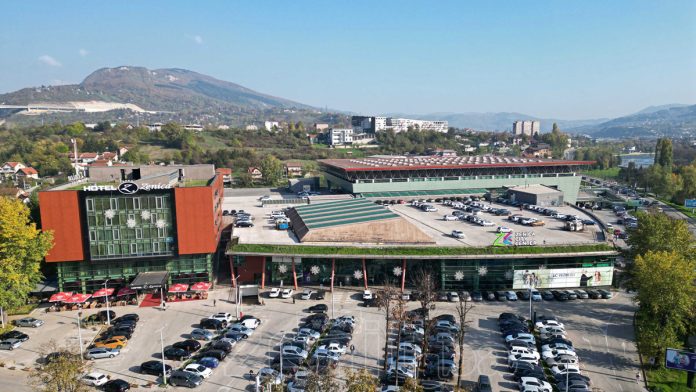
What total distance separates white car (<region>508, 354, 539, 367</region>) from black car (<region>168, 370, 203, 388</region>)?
1969 cm

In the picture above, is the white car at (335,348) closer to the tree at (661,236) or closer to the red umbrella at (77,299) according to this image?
the red umbrella at (77,299)

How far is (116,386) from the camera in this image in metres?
27.5

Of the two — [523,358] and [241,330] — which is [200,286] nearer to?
[241,330]

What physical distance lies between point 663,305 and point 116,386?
34.5 meters

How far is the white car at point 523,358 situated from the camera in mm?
30344

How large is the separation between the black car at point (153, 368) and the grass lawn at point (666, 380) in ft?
98.8

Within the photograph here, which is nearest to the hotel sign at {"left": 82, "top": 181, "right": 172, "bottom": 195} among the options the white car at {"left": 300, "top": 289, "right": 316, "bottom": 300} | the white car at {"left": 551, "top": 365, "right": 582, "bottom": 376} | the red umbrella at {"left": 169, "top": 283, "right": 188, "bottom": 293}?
the red umbrella at {"left": 169, "top": 283, "right": 188, "bottom": 293}

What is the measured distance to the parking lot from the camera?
29.8 metres

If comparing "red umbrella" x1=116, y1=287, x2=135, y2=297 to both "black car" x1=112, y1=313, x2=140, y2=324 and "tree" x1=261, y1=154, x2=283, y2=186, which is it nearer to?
"black car" x1=112, y1=313, x2=140, y2=324

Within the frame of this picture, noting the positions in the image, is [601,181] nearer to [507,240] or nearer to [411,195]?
[411,195]

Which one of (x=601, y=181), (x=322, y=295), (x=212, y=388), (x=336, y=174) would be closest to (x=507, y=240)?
(x=322, y=295)

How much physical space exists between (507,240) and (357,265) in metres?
14.2

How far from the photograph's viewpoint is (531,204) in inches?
2731

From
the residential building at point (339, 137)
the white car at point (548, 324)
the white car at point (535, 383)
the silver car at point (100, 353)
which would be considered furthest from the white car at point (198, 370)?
the residential building at point (339, 137)
